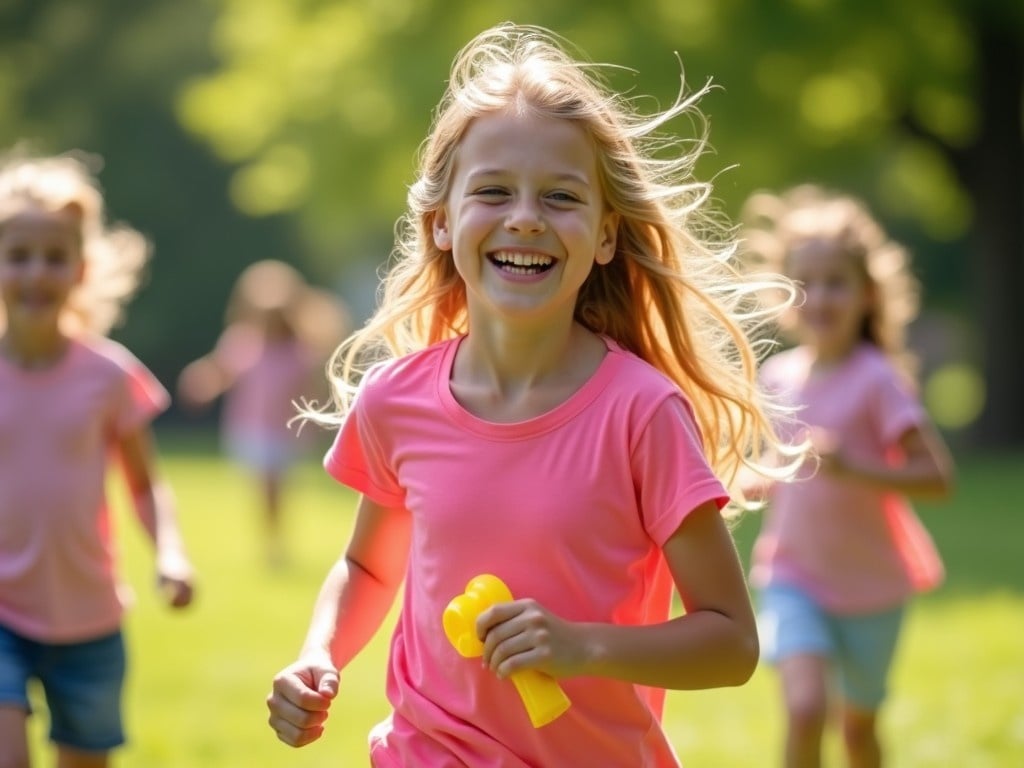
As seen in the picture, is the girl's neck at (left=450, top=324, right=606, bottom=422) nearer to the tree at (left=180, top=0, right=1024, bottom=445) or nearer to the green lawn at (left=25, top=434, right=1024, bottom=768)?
the green lawn at (left=25, top=434, right=1024, bottom=768)

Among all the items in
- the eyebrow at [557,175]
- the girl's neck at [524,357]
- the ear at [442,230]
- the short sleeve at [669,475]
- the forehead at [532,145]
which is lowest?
the short sleeve at [669,475]

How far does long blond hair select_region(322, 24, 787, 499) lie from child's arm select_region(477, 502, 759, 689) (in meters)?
0.53

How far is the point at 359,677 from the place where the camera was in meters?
8.85

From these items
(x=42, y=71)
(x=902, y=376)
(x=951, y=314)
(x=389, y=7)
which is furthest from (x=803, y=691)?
(x=951, y=314)

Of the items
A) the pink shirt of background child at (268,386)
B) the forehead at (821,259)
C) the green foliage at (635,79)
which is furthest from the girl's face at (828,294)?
the green foliage at (635,79)

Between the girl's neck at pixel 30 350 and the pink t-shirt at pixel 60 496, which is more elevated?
the girl's neck at pixel 30 350

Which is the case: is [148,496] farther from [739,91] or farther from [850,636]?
[739,91]

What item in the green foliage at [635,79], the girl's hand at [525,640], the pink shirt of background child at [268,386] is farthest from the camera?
the green foliage at [635,79]

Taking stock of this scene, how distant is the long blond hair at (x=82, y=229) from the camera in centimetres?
514

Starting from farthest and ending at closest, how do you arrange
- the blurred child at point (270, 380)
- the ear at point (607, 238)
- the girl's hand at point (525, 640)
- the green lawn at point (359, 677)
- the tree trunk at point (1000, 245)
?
1. the tree trunk at point (1000, 245)
2. the blurred child at point (270, 380)
3. the green lawn at point (359, 677)
4. the ear at point (607, 238)
5. the girl's hand at point (525, 640)

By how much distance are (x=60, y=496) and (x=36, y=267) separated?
0.68m

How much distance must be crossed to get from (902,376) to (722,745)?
181 centimetres

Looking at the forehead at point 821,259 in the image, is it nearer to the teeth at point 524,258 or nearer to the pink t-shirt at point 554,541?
the pink t-shirt at point 554,541

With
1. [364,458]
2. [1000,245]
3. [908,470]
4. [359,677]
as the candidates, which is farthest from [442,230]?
[1000,245]
